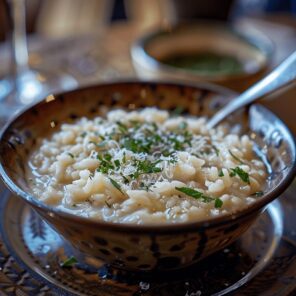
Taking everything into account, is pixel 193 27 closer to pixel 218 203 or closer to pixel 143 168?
pixel 143 168

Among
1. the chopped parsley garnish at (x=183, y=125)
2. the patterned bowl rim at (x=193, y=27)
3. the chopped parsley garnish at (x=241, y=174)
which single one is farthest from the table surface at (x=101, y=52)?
the chopped parsley garnish at (x=241, y=174)

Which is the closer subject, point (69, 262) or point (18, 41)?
point (69, 262)

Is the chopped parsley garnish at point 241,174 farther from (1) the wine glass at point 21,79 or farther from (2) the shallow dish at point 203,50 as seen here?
(1) the wine glass at point 21,79

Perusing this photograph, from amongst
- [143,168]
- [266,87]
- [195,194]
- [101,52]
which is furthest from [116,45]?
[195,194]

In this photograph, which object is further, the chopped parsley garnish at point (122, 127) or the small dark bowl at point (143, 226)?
the chopped parsley garnish at point (122, 127)

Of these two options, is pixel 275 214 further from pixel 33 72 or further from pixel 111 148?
pixel 33 72
